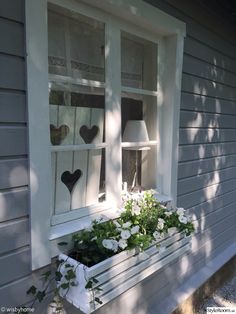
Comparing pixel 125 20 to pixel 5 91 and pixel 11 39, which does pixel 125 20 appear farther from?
A: pixel 5 91

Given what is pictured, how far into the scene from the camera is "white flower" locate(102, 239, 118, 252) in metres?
1.70

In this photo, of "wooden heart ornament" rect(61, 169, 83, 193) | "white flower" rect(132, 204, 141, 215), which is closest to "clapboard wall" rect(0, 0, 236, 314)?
"wooden heart ornament" rect(61, 169, 83, 193)

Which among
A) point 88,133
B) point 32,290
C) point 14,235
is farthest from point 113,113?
point 32,290

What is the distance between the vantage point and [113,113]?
2090 mm

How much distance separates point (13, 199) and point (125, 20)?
1338mm

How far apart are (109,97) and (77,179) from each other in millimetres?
546

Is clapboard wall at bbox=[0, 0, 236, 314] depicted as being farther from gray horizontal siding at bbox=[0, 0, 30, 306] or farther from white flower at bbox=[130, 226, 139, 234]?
white flower at bbox=[130, 226, 139, 234]

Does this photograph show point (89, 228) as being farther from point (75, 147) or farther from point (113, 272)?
point (75, 147)

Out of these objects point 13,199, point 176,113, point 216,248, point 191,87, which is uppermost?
point 191,87

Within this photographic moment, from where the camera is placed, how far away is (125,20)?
6.91 ft

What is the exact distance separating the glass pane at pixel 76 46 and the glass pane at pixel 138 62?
25 centimetres

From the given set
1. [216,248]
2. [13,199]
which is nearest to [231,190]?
[216,248]

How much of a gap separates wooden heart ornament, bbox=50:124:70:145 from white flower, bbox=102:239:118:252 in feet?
1.93

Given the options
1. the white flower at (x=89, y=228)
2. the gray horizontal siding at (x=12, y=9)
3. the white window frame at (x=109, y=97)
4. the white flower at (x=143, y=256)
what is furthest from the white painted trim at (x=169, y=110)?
the gray horizontal siding at (x=12, y=9)
